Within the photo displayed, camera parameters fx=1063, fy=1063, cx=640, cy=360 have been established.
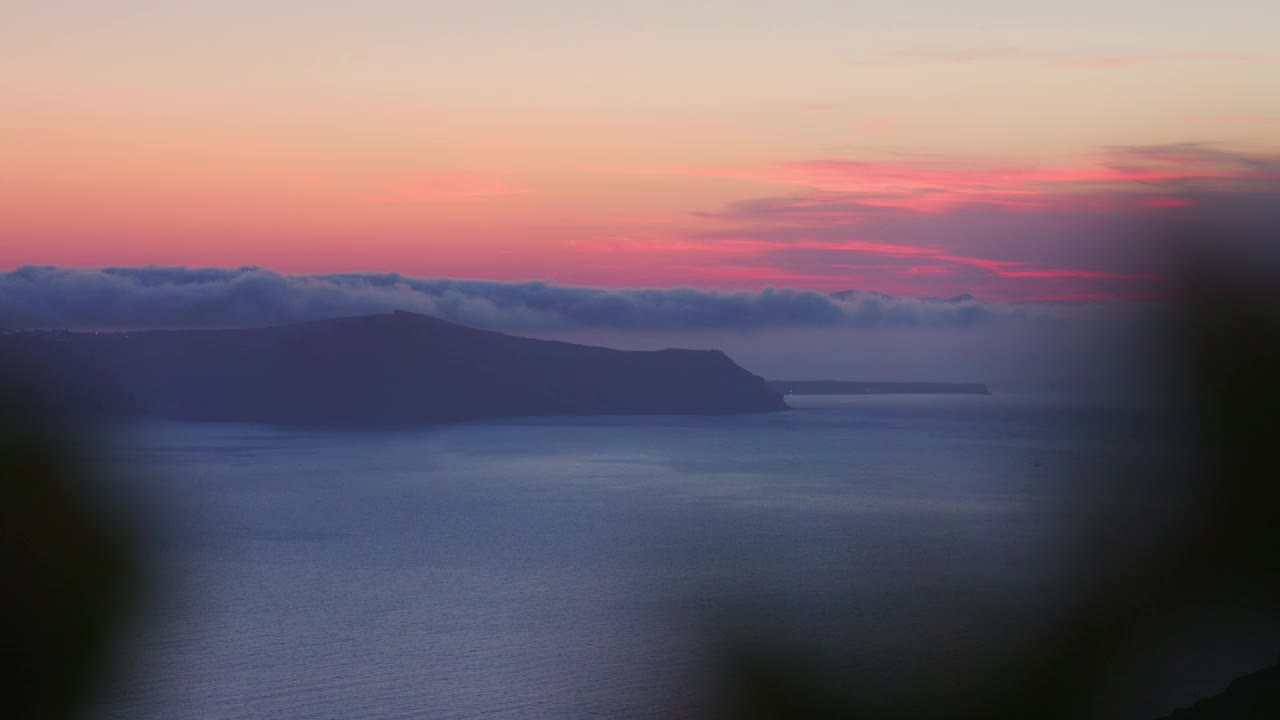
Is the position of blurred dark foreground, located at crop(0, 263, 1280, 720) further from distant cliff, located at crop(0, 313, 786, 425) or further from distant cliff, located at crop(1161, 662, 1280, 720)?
distant cliff, located at crop(0, 313, 786, 425)

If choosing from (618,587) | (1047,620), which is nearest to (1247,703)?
(1047,620)

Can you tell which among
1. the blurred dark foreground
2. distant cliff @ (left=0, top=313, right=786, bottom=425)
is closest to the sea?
the blurred dark foreground

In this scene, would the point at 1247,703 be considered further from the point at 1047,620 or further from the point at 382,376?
the point at 382,376

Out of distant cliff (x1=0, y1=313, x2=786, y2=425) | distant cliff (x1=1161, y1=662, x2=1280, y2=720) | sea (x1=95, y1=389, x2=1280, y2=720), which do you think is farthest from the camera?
distant cliff (x1=0, y1=313, x2=786, y2=425)

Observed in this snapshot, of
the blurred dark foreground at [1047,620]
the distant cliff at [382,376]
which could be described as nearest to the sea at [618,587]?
the blurred dark foreground at [1047,620]

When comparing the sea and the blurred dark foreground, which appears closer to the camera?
the blurred dark foreground

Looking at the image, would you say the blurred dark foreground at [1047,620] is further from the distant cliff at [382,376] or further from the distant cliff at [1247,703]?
the distant cliff at [382,376]
